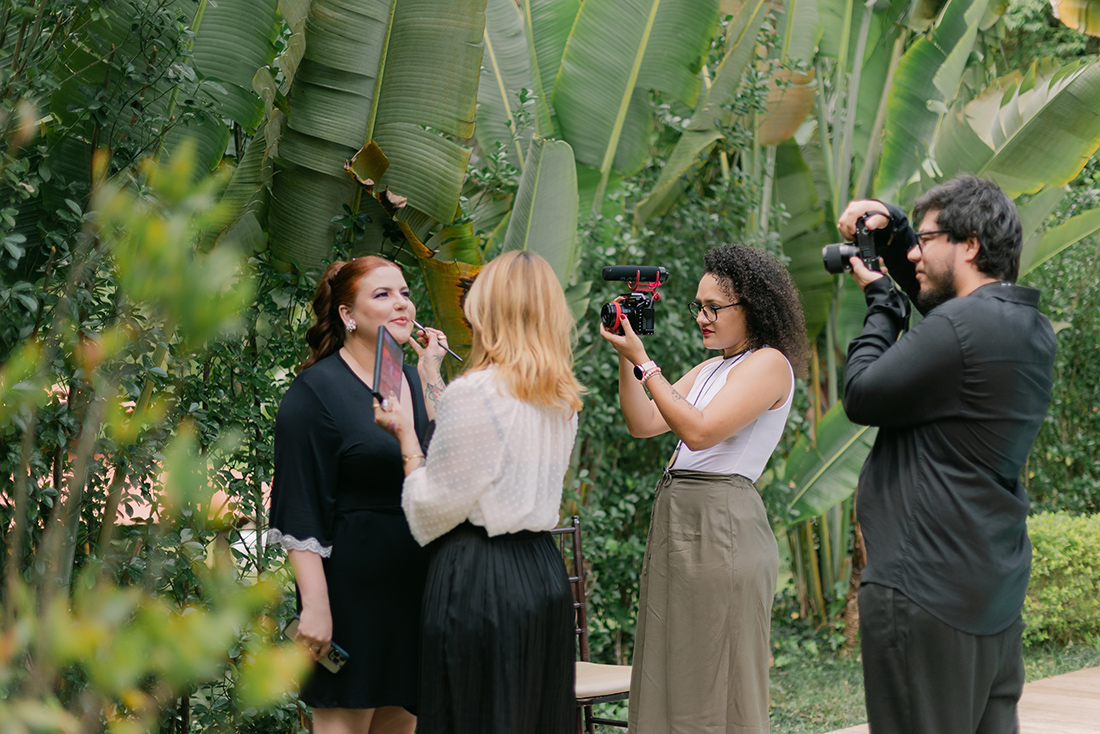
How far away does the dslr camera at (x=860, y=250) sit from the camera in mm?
2338

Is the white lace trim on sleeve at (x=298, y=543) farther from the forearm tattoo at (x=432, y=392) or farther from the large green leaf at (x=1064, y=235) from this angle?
the large green leaf at (x=1064, y=235)

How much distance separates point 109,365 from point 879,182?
571cm

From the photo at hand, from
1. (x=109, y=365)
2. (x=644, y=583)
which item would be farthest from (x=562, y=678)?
(x=109, y=365)

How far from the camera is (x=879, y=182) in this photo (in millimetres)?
5969

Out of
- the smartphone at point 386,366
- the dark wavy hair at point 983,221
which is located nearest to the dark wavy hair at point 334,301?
the smartphone at point 386,366

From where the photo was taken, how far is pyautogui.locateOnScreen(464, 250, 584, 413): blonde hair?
7.39 ft

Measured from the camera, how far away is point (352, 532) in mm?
2477

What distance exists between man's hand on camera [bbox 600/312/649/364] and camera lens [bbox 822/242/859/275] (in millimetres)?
590

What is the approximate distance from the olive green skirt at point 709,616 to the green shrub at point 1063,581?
16.6 feet

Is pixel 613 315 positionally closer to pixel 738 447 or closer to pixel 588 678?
pixel 738 447

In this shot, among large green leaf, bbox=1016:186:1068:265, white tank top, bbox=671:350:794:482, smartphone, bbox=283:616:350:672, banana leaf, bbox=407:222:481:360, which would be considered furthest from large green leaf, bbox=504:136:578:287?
large green leaf, bbox=1016:186:1068:265

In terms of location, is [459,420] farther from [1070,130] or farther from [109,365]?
[1070,130]

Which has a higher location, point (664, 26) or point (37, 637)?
point (664, 26)

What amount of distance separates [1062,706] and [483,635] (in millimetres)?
4247
